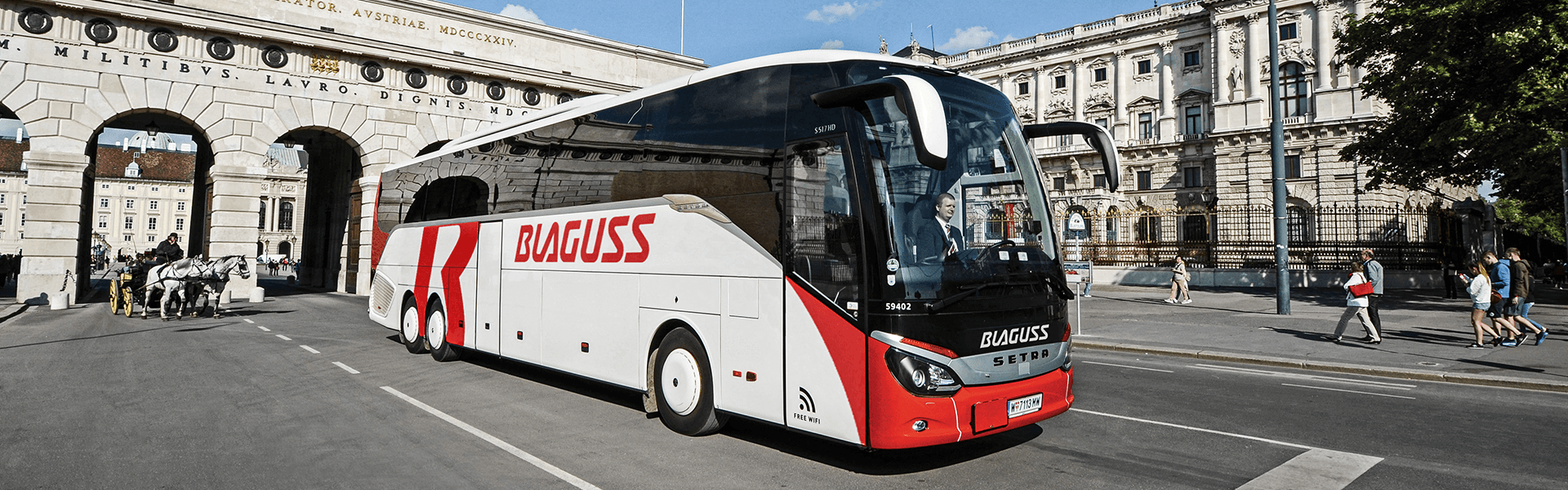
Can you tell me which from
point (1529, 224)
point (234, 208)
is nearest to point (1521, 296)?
point (234, 208)

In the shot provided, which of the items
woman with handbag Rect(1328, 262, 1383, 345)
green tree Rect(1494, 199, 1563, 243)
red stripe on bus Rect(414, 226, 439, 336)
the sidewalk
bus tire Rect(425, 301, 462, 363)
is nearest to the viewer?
the sidewalk

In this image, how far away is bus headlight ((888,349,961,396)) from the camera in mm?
4953

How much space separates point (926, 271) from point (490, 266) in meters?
6.39

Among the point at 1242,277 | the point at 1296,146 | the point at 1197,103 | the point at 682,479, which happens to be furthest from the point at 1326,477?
the point at 1197,103

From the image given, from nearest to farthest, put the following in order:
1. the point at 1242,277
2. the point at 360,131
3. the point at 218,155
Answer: the point at 218,155 → the point at 360,131 → the point at 1242,277

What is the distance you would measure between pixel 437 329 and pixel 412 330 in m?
1.12

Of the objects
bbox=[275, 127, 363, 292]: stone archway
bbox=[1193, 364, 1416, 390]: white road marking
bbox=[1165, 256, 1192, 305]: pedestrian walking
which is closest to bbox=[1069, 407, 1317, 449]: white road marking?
bbox=[1193, 364, 1416, 390]: white road marking

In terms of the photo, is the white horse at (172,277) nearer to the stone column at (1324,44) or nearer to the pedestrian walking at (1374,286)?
the pedestrian walking at (1374,286)

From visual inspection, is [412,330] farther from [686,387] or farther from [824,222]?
[824,222]

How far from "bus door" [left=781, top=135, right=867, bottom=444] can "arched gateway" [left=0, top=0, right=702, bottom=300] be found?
2111cm

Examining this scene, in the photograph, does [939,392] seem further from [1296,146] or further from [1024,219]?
[1296,146]

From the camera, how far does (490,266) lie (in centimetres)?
955

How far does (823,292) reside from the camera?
5.27 m

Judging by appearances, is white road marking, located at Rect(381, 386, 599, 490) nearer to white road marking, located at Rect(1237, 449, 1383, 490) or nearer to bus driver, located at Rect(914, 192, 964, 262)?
bus driver, located at Rect(914, 192, 964, 262)
